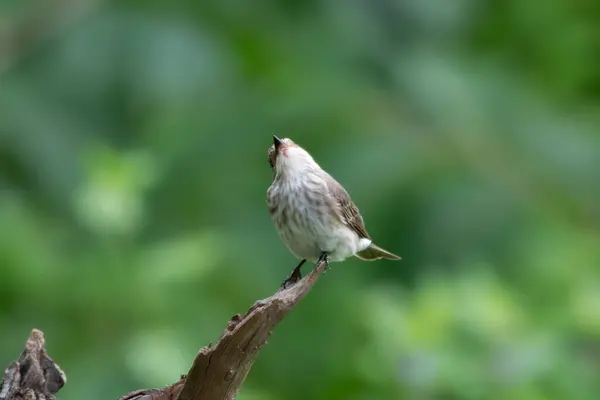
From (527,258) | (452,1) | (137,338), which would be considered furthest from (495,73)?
(137,338)

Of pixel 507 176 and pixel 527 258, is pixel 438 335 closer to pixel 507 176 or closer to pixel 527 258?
pixel 527 258

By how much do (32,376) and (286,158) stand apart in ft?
6.13

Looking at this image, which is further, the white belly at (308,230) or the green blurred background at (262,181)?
the green blurred background at (262,181)

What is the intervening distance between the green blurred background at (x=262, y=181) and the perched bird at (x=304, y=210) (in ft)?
2.84

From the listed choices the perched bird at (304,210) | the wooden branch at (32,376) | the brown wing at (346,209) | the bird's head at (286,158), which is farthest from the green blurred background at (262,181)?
the wooden branch at (32,376)

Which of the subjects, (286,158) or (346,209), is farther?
(346,209)

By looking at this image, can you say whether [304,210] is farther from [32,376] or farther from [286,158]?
[32,376]

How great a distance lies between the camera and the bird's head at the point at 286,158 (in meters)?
5.35

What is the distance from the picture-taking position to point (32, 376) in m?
3.88

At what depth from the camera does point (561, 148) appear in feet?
25.8

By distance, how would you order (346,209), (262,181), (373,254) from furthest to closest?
(262,181), (373,254), (346,209)

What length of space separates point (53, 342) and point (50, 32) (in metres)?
2.20

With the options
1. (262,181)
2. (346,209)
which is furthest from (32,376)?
(262,181)

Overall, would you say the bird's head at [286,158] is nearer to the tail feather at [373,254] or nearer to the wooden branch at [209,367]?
the tail feather at [373,254]
